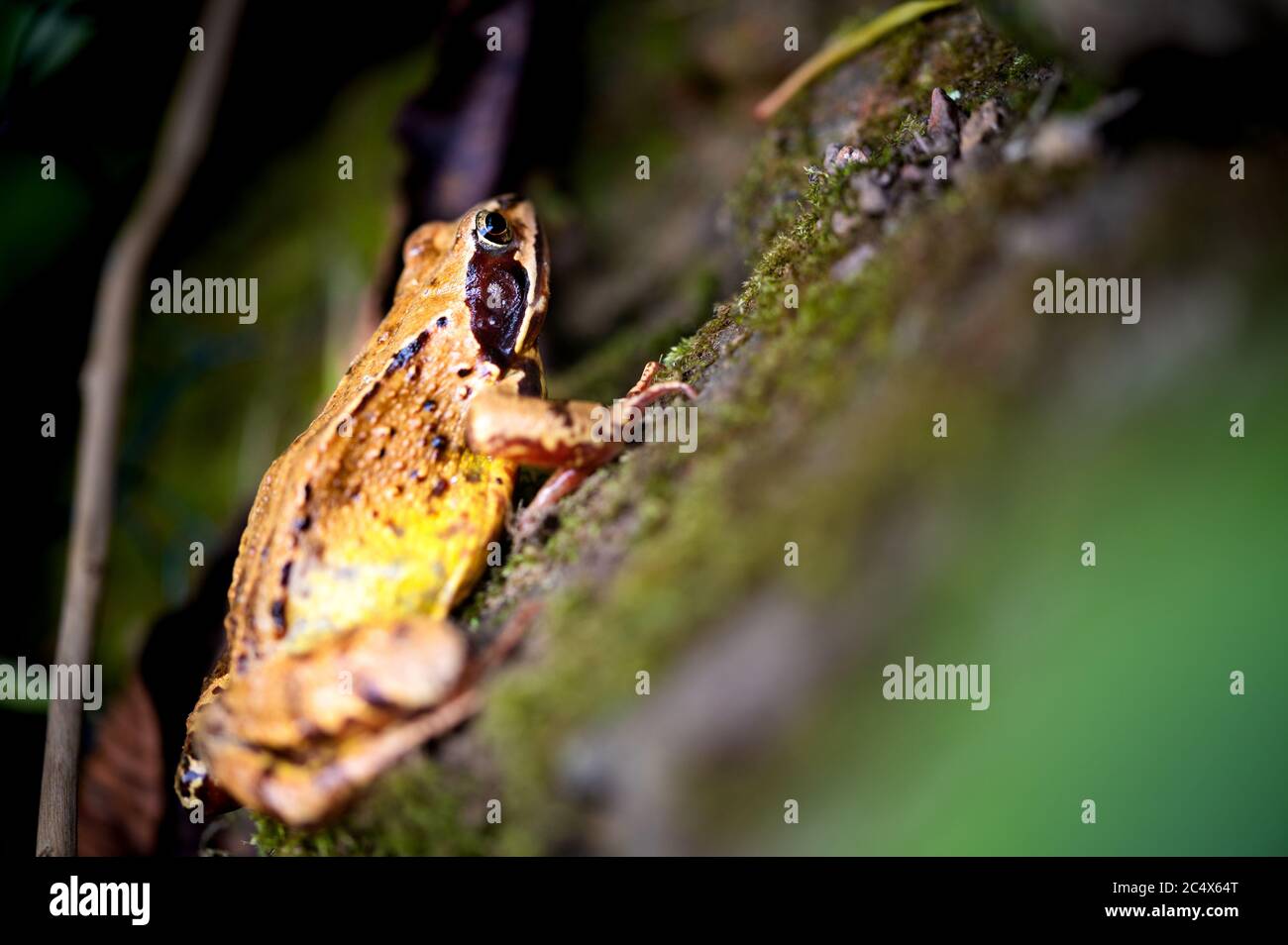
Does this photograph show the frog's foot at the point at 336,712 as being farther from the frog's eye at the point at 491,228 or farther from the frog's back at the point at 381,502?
the frog's eye at the point at 491,228

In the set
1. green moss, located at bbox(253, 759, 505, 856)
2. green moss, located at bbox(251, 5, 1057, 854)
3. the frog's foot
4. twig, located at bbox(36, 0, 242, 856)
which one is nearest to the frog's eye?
green moss, located at bbox(251, 5, 1057, 854)

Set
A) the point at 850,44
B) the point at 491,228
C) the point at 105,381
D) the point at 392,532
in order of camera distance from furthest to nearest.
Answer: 1. the point at 105,381
2. the point at 850,44
3. the point at 491,228
4. the point at 392,532

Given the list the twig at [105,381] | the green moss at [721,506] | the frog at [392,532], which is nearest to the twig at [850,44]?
the green moss at [721,506]

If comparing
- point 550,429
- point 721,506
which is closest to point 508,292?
point 550,429

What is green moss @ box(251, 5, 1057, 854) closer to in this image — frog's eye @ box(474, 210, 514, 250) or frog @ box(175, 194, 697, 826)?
frog @ box(175, 194, 697, 826)

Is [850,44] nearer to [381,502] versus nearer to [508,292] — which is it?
[508,292]

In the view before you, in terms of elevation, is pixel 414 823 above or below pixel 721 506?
below
